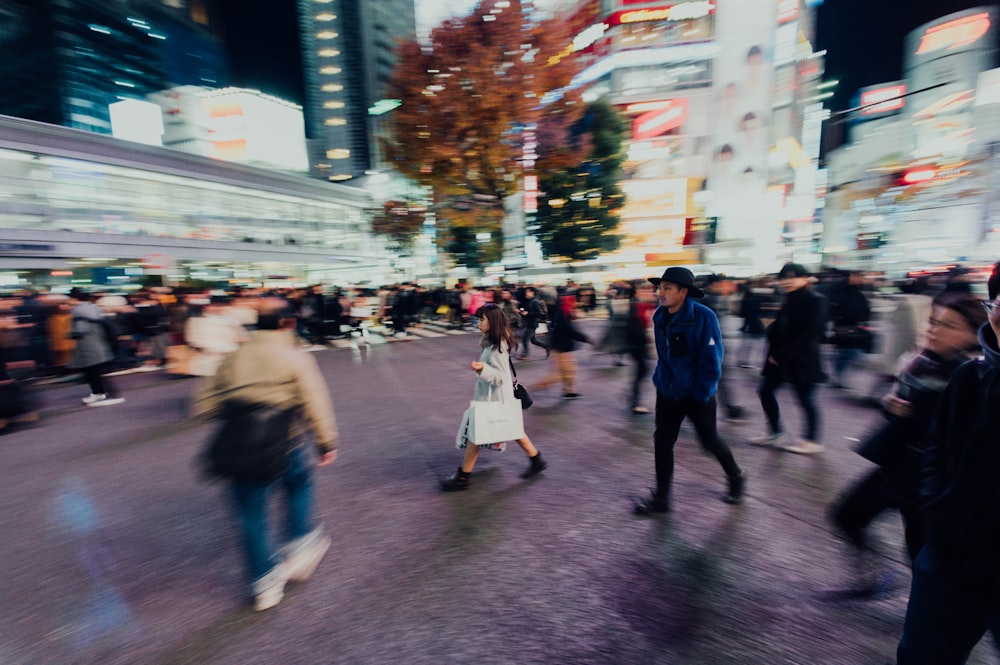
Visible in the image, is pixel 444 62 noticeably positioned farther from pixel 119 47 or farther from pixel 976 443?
pixel 119 47

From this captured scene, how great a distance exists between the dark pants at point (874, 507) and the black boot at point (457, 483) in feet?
8.69

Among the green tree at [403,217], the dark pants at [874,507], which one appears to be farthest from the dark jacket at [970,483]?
the green tree at [403,217]

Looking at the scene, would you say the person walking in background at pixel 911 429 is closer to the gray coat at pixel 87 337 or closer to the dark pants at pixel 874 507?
the dark pants at pixel 874 507

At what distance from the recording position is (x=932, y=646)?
1.43 meters

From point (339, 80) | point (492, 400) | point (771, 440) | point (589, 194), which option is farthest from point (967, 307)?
point (339, 80)

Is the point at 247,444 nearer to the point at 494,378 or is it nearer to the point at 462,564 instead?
the point at 462,564

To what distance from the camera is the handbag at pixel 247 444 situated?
7.89 feet

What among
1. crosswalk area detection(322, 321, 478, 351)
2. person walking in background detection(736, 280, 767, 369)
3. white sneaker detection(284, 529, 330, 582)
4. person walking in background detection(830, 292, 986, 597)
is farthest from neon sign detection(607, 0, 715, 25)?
white sneaker detection(284, 529, 330, 582)

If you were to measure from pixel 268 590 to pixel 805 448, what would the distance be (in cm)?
476

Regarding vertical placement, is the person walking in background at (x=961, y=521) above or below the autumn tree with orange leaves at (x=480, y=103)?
below

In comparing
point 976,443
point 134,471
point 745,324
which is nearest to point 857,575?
point 976,443

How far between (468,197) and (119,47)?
304 feet

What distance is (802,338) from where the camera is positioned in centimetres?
445

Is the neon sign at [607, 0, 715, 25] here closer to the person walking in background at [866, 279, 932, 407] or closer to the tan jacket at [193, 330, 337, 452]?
the person walking in background at [866, 279, 932, 407]
